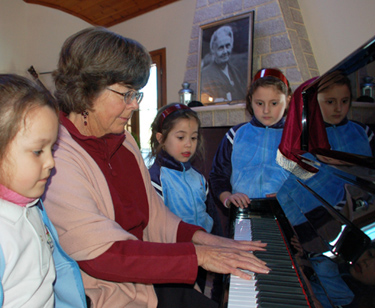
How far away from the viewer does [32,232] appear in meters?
0.80

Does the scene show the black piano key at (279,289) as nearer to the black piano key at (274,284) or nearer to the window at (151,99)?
the black piano key at (274,284)

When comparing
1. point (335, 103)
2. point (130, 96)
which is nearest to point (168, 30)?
point (130, 96)

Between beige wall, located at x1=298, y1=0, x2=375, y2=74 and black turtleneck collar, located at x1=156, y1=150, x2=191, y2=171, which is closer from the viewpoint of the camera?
black turtleneck collar, located at x1=156, y1=150, x2=191, y2=171

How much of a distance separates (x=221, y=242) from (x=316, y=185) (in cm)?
37

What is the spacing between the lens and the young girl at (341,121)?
2.95 feet

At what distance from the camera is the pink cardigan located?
89 centimetres

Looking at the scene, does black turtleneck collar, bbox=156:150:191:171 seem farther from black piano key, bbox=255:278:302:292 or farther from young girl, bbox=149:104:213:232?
black piano key, bbox=255:278:302:292

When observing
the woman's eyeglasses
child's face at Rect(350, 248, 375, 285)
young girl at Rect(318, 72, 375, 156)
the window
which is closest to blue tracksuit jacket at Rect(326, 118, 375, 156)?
young girl at Rect(318, 72, 375, 156)

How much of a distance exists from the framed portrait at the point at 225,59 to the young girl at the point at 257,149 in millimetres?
1793

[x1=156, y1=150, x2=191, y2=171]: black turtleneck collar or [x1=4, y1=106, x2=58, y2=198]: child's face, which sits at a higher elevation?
[x1=4, y1=106, x2=58, y2=198]: child's face

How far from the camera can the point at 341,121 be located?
1.05 metres

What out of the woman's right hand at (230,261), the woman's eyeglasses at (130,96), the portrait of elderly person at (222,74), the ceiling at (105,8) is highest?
the ceiling at (105,8)

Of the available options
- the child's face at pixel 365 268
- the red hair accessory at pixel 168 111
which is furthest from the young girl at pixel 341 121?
the red hair accessory at pixel 168 111

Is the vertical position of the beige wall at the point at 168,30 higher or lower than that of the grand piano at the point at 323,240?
higher
